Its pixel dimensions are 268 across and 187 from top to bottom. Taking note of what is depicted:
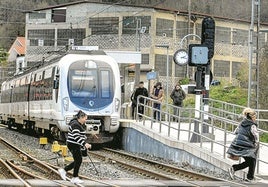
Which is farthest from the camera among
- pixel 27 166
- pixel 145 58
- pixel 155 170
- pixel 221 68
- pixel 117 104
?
pixel 221 68

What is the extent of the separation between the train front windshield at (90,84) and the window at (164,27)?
4389cm

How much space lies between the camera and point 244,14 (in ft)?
222

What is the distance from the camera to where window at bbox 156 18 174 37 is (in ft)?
220

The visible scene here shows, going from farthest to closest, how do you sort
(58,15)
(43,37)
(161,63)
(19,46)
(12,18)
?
(19,46) < (12,18) < (43,37) < (58,15) < (161,63)

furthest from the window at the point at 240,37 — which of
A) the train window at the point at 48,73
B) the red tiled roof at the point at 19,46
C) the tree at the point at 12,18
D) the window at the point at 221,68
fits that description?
the train window at the point at 48,73

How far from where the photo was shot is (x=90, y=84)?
76.8 feet

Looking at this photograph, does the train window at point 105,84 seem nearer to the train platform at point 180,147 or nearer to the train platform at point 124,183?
the train platform at point 180,147

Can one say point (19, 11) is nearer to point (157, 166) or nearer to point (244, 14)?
point (244, 14)

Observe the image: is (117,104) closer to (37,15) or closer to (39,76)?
(39,76)

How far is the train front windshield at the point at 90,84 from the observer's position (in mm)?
23141

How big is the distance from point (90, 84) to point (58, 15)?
5407cm

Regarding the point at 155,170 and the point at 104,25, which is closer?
the point at 155,170

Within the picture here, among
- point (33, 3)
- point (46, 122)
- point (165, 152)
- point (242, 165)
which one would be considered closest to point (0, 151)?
point (46, 122)

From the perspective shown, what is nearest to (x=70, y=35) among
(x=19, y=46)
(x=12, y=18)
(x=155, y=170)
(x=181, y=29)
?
(x=181, y=29)
